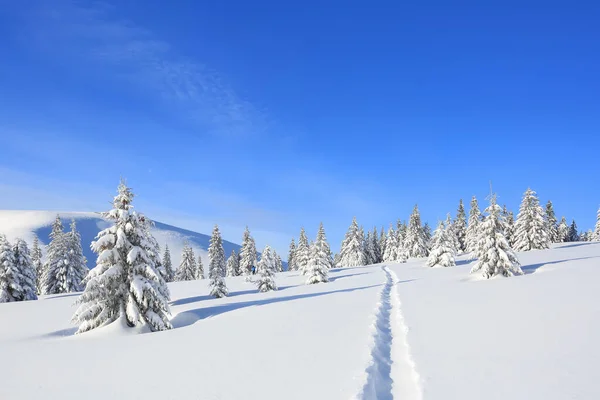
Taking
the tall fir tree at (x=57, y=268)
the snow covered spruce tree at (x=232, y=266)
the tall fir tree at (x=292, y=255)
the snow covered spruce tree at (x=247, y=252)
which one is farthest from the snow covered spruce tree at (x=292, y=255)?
the tall fir tree at (x=57, y=268)

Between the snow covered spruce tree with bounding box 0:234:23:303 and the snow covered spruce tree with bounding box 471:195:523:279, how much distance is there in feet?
142

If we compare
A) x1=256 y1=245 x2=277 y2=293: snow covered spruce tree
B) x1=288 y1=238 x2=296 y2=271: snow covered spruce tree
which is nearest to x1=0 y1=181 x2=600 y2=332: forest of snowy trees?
x1=256 y1=245 x2=277 y2=293: snow covered spruce tree

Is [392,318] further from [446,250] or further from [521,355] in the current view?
[446,250]

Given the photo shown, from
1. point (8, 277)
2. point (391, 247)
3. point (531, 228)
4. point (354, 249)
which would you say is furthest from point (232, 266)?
point (531, 228)

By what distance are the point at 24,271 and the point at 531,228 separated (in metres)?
64.2

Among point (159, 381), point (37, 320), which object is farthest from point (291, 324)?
point (37, 320)

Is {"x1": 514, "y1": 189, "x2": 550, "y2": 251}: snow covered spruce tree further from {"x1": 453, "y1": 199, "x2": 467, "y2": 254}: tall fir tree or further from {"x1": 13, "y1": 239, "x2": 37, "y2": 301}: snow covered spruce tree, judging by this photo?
{"x1": 13, "y1": 239, "x2": 37, "y2": 301}: snow covered spruce tree

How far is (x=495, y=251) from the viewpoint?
2800 cm

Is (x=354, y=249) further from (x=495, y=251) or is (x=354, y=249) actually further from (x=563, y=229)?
(x=495, y=251)

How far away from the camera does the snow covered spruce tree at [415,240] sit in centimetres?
7481

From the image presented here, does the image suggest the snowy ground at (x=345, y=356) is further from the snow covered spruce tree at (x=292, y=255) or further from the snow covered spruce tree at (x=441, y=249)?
the snow covered spruce tree at (x=292, y=255)

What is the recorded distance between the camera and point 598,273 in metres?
22.8

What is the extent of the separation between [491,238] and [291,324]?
20819mm

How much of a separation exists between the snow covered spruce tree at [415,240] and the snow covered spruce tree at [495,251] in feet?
151
